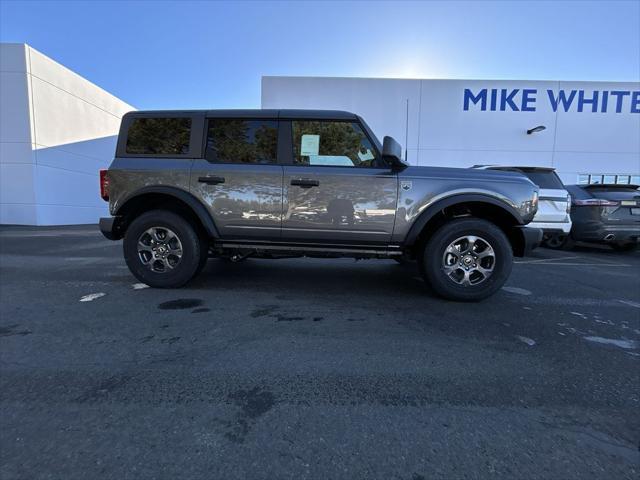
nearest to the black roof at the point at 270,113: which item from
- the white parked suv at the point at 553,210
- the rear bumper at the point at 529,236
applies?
the rear bumper at the point at 529,236

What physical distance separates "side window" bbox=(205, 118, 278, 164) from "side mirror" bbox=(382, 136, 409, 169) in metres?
1.26

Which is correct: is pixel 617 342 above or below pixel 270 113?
below

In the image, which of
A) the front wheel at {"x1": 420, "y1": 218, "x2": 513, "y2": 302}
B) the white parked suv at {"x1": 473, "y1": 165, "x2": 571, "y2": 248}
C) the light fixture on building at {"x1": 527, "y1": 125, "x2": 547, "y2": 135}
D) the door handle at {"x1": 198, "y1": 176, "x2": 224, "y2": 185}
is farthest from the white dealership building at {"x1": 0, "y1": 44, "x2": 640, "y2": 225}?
the door handle at {"x1": 198, "y1": 176, "x2": 224, "y2": 185}

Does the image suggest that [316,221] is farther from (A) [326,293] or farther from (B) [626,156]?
(B) [626,156]

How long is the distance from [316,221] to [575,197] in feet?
23.0

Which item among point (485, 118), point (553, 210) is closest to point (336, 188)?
point (553, 210)

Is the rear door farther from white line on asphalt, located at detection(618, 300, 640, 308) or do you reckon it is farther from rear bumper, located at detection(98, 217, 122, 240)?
white line on asphalt, located at detection(618, 300, 640, 308)

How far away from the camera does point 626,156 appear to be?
14.6m

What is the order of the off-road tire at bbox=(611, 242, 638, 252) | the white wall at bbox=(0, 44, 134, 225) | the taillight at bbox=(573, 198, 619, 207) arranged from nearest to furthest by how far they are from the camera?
the taillight at bbox=(573, 198, 619, 207), the off-road tire at bbox=(611, 242, 638, 252), the white wall at bbox=(0, 44, 134, 225)

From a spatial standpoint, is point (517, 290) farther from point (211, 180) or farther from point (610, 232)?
point (610, 232)

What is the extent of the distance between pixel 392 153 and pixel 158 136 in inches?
111

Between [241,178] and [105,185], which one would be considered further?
[105,185]

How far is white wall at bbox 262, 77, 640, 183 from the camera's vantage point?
14.4 metres

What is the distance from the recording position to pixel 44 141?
14.0m
